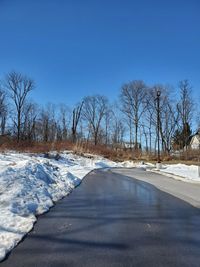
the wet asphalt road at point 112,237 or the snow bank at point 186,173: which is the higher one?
the snow bank at point 186,173

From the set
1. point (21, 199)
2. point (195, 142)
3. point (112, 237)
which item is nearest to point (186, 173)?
point (21, 199)

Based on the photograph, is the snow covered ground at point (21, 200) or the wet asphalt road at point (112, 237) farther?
the snow covered ground at point (21, 200)

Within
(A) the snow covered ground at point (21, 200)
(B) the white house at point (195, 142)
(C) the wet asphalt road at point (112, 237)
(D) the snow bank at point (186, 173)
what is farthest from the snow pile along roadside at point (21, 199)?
(B) the white house at point (195, 142)

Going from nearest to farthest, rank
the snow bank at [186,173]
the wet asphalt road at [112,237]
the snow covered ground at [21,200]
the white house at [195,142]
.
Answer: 1. the wet asphalt road at [112,237]
2. the snow covered ground at [21,200]
3. the snow bank at [186,173]
4. the white house at [195,142]

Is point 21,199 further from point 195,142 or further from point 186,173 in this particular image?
point 195,142

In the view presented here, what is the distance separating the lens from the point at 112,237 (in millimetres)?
6309

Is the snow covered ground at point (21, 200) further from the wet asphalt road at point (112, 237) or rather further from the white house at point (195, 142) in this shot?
the white house at point (195, 142)

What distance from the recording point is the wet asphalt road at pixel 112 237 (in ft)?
16.2

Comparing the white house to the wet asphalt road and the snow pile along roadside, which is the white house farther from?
the wet asphalt road

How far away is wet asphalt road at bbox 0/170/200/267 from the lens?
4.93 m

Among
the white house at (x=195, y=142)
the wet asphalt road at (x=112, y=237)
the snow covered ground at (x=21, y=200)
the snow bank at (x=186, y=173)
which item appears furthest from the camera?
the white house at (x=195, y=142)

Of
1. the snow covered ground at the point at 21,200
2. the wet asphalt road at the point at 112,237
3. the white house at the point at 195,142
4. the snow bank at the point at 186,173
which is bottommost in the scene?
the wet asphalt road at the point at 112,237

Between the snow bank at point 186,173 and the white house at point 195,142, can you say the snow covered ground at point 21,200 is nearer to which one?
the snow bank at point 186,173

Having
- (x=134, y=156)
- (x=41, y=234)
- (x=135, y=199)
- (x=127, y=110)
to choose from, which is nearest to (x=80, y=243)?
(x=41, y=234)
